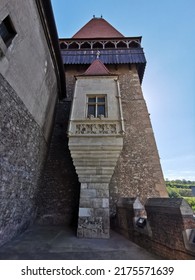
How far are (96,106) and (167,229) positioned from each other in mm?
4951

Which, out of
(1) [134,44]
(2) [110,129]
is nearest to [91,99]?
(2) [110,129]

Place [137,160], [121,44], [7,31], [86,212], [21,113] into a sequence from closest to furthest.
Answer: [7,31] < [21,113] < [86,212] < [137,160] < [121,44]

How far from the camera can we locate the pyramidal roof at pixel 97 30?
13.1 metres

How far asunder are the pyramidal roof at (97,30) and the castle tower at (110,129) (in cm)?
136

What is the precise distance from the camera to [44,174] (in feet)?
23.6

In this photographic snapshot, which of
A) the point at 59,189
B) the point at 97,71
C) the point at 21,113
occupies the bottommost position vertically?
the point at 59,189

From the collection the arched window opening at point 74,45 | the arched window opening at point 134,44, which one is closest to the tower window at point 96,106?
the arched window opening at point 74,45

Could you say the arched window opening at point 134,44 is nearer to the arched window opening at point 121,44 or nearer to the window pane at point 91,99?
the arched window opening at point 121,44

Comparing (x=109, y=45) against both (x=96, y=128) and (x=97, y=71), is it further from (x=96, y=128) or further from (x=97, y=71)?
(x=96, y=128)

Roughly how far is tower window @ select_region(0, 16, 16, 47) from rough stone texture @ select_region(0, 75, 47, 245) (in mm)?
1177

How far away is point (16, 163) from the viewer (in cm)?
431
